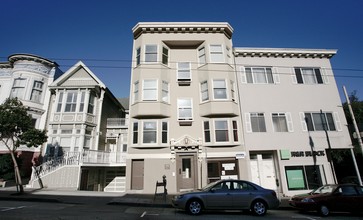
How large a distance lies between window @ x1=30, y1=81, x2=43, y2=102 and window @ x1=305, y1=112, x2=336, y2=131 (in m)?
25.3

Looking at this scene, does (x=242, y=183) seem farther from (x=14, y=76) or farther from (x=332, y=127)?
(x=14, y=76)

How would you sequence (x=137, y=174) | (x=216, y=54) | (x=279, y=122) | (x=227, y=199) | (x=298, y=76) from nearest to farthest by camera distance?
(x=227, y=199), (x=137, y=174), (x=279, y=122), (x=216, y=54), (x=298, y=76)

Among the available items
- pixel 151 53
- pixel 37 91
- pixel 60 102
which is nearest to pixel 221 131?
pixel 151 53

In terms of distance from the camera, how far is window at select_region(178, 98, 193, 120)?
16.0 m

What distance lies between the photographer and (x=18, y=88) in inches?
738

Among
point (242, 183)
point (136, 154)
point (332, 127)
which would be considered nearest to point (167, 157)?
point (136, 154)

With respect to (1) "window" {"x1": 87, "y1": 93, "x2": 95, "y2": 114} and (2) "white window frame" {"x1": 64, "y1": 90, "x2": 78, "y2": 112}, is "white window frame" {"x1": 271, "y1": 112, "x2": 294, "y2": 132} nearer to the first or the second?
(1) "window" {"x1": 87, "y1": 93, "x2": 95, "y2": 114}

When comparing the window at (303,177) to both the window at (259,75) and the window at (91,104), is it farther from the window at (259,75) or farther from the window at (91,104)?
the window at (91,104)

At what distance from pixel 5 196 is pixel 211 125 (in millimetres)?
14271

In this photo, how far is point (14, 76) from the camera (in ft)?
62.1

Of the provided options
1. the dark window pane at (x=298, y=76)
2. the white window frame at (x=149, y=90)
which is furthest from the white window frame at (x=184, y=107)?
the dark window pane at (x=298, y=76)

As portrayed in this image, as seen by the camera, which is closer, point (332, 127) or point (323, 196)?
point (323, 196)

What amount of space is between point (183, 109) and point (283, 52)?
1093 cm

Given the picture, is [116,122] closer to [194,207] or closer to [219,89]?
→ [219,89]
